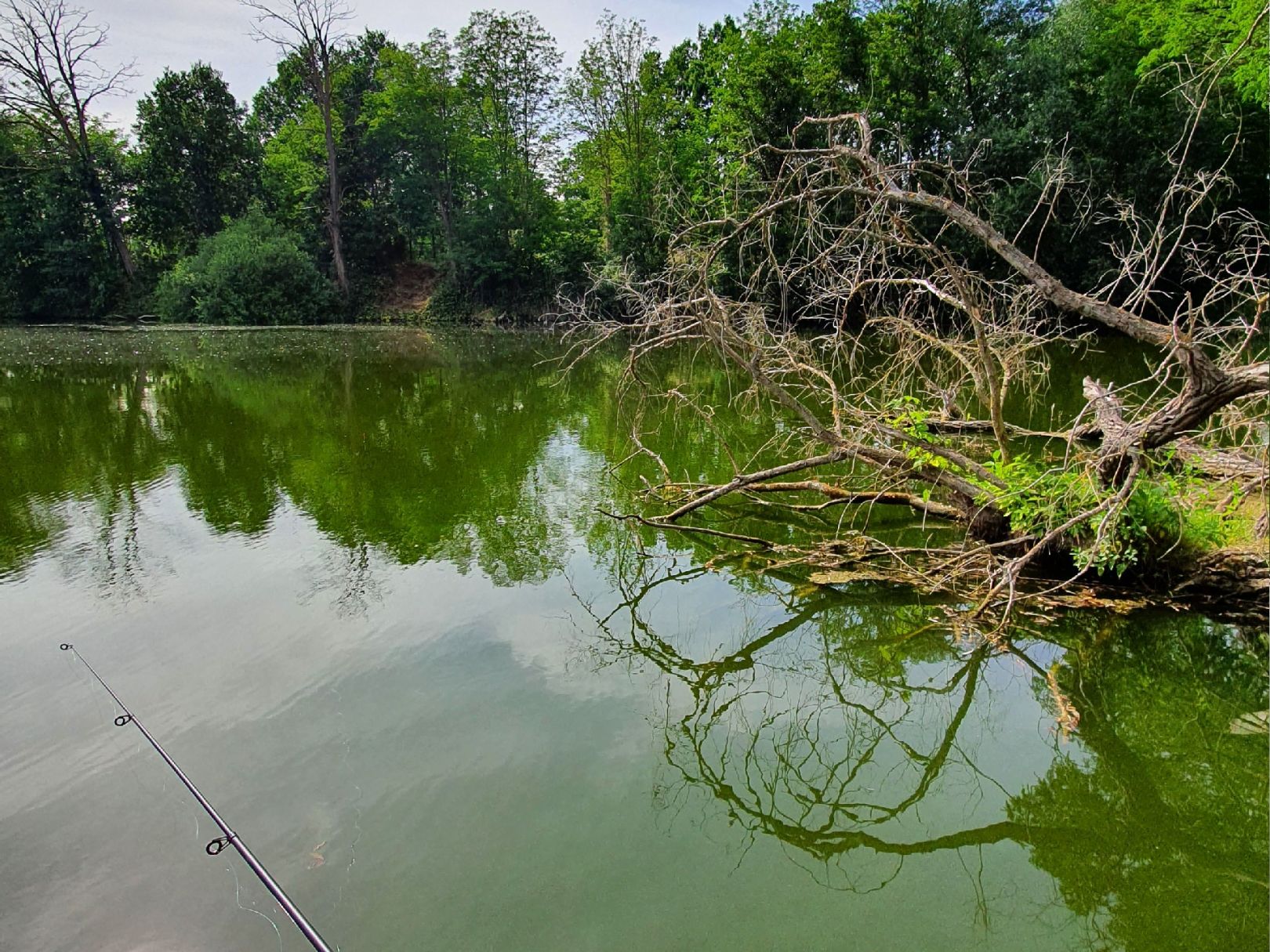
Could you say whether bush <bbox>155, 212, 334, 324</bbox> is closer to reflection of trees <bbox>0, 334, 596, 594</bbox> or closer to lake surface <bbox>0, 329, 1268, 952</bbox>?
reflection of trees <bbox>0, 334, 596, 594</bbox>

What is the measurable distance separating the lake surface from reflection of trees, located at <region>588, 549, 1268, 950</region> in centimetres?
1

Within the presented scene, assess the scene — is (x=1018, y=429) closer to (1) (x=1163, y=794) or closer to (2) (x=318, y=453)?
(1) (x=1163, y=794)

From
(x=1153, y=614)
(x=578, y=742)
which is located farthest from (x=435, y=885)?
(x=1153, y=614)

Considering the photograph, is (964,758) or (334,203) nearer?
(964,758)

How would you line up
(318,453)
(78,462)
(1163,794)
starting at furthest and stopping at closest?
1. (318,453)
2. (78,462)
3. (1163,794)

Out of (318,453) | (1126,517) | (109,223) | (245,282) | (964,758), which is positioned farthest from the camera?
(109,223)

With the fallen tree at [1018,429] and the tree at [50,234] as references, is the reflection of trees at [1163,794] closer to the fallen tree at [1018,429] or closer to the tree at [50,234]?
the fallen tree at [1018,429]

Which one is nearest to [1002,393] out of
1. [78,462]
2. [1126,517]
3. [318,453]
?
[1126,517]

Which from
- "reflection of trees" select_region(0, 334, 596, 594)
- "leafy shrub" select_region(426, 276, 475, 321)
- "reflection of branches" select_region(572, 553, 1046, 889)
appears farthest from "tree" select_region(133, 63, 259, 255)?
"reflection of branches" select_region(572, 553, 1046, 889)

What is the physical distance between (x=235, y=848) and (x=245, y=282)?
28.6 meters

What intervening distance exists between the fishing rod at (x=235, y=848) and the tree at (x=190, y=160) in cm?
3133

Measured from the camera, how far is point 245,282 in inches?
1075

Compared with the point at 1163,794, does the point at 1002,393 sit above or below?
above

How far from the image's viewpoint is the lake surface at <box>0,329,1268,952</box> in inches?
99.3
